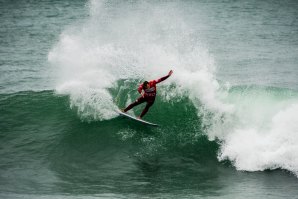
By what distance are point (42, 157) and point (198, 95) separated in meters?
5.71

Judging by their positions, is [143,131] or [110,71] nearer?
[143,131]

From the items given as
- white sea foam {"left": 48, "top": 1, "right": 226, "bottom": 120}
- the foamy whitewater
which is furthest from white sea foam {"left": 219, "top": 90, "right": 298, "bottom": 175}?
white sea foam {"left": 48, "top": 1, "right": 226, "bottom": 120}

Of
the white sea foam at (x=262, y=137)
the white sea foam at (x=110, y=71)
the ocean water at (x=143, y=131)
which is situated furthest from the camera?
the white sea foam at (x=110, y=71)

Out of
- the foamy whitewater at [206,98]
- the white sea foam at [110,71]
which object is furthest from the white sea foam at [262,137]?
the white sea foam at [110,71]

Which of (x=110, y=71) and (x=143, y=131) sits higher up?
(x=110, y=71)

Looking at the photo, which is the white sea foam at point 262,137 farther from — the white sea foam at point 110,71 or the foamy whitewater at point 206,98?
the white sea foam at point 110,71

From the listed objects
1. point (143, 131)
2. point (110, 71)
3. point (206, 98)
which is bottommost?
point (143, 131)

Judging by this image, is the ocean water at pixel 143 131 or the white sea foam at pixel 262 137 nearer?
the ocean water at pixel 143 131

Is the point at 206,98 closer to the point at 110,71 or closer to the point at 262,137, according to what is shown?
the point at 262,137

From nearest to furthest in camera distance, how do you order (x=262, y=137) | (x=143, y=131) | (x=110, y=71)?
(x=262, y=137) → (x=143, y=131) → (x=110, y=71)

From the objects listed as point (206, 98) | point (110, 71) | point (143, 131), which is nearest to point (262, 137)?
point (206, 98)

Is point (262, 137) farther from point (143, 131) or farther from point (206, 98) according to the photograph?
point (143, 131)

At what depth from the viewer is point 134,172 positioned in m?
11.9

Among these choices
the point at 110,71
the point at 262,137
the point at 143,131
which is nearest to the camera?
the point at 262,137
